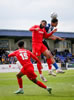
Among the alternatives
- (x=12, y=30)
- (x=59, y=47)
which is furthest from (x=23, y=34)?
(x=59, y=47)

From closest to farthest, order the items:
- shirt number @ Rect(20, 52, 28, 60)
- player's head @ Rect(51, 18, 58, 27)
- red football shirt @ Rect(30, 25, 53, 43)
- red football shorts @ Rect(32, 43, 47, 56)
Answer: shirt number @ Rect(20, 52, 28, 60)
player's head @ Rect(51, 18, 58, 27)
red football shirt @ Rect(30, 25, 53, 43)
red football shorts @ Rect(32, 43, 47, 56)

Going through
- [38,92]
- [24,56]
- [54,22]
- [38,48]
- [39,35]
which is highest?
[54,22]

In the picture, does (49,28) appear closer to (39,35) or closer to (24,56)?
(39,35)

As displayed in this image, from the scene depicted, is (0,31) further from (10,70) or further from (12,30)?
(10,70)

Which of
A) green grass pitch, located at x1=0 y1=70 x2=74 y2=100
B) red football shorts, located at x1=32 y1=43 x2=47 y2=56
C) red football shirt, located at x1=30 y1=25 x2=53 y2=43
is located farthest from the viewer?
red football shorts, located at x1=32 y1=43 x2=47 y2=56

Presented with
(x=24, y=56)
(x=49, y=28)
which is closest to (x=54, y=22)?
(x=49, y=28)

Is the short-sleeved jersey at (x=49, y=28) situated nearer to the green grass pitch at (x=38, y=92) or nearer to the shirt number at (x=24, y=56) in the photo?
the green grass pitch at (x=38, y=92)

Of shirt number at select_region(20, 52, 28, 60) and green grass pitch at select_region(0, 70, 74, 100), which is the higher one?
shirt number at select_region(20, 52, 28, 60)

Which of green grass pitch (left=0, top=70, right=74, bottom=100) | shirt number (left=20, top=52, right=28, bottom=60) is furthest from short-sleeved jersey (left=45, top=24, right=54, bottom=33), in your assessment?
shirt number (left=20, top=52, right=28, bottom=60)

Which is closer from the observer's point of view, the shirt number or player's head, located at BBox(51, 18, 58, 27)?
the shirt number

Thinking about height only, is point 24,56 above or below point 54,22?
below

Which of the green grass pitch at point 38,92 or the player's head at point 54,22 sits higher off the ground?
the player's head at point 54,22

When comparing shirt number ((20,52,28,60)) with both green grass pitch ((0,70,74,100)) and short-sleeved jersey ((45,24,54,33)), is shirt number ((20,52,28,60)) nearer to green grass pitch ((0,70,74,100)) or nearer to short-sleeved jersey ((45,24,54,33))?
green grass pitch ((0,70,74,100))

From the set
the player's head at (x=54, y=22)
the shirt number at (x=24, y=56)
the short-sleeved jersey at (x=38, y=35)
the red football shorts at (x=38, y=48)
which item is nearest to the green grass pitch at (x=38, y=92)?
the shirt number at (x=24, y=56)
